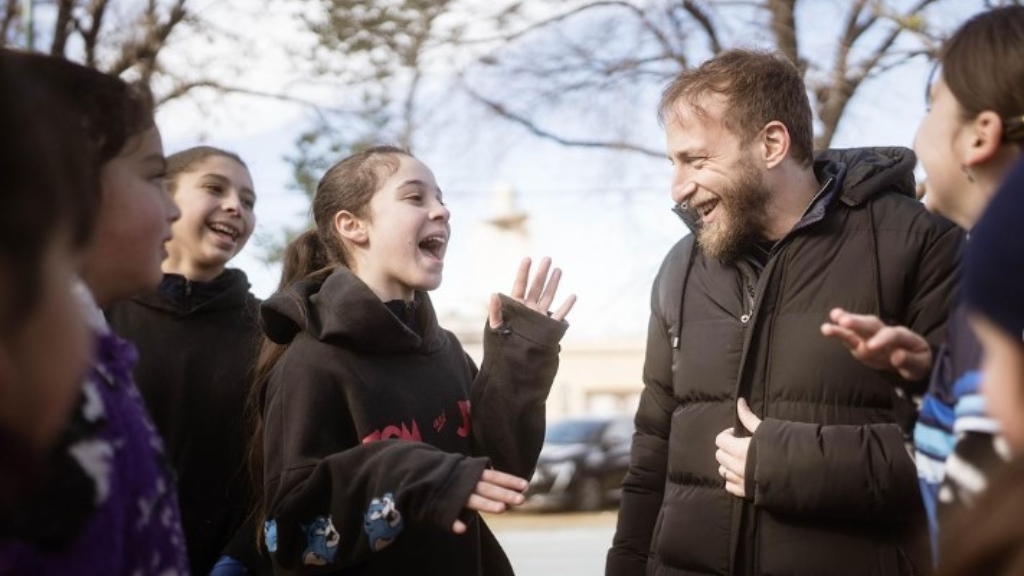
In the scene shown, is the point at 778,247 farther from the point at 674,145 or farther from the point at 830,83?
the point at 830,83

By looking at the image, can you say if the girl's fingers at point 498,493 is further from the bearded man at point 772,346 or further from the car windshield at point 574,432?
the car windshield at point 574,432

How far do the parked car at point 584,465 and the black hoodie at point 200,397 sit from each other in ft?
56.2

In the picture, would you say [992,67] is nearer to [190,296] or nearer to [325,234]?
[325,234]

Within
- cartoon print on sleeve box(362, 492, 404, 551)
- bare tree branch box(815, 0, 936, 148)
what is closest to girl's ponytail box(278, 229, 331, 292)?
cartoon print on sleeve box(362, 492, 404, 551)

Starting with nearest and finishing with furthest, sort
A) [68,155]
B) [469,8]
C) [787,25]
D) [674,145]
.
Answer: [68,155] < [674,145] < [787,25] < [469,8]

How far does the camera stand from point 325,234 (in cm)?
433

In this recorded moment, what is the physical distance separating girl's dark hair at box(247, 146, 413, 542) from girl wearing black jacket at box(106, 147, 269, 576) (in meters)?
0.15

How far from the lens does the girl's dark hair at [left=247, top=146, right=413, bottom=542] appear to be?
4.09m

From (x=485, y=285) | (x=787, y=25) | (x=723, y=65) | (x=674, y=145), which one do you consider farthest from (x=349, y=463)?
(x=485, y=285)

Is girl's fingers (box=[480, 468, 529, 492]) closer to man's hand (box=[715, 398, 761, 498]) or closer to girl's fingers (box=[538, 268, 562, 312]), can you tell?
man's hand (box=[715, 398, 761, 498])

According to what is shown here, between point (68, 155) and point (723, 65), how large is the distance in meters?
2.54

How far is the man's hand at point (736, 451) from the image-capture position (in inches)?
132

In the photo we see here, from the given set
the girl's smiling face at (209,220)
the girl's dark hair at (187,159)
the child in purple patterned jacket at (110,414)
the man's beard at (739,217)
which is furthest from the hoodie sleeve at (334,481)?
the girl's dark hair at (187,159)

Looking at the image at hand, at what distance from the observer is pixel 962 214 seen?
256 cm
